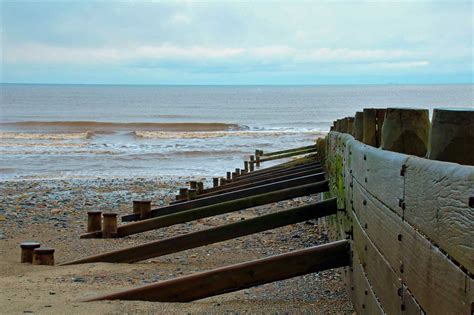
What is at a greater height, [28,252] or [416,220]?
[416,220]

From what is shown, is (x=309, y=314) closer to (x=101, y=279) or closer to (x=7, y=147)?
(x=101, y=279)

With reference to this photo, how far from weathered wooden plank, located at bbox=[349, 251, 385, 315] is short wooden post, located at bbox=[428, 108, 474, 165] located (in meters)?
1.14

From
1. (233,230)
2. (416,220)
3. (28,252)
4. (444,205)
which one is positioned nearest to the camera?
(444,205)

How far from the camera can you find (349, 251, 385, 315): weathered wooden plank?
3205 millimetres

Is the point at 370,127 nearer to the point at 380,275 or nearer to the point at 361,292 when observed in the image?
the point at 361,292

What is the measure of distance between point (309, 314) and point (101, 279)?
2380 millimetres

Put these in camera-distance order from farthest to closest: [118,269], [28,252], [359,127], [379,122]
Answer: [28,252], [118,269], [359,127], [379,122]

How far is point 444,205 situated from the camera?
1700 mm

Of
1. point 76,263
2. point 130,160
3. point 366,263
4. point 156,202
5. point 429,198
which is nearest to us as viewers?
point 429,198

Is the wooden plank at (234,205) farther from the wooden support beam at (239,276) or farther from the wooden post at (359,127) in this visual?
the wooden support beam at (239,276)

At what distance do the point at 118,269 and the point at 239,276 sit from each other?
9.70ft

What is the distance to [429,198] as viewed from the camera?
6.16ft

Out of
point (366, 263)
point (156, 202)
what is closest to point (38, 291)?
point (366, 263)

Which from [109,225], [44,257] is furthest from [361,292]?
[109,225]
